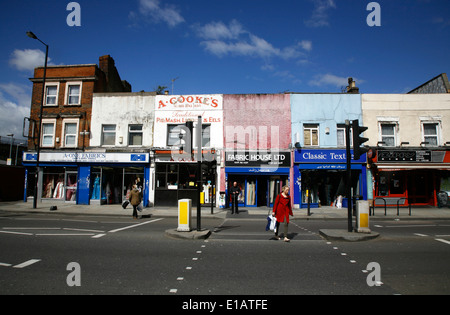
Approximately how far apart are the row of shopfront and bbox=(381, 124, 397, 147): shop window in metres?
0.98

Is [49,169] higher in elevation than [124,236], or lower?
higher

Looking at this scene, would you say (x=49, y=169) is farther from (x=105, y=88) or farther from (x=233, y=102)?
(x=233, y=102)

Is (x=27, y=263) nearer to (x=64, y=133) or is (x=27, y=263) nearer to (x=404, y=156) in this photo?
(x=64, y=133)

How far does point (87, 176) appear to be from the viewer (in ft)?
64.8

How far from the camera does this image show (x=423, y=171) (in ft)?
63.3

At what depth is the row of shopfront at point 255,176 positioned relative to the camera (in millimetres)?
18688

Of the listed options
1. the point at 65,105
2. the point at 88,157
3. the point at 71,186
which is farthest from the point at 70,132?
the point at 71,186

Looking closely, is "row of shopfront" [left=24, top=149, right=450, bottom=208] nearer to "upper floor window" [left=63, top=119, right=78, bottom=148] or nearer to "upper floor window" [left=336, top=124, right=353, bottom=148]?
"upper floor window" [left=336, top=124, right=353, bottom=148]

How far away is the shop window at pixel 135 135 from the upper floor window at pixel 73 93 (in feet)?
15.7

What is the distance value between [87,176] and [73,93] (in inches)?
263

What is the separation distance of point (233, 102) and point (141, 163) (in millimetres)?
8055

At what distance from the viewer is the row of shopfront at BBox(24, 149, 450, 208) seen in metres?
18.7
